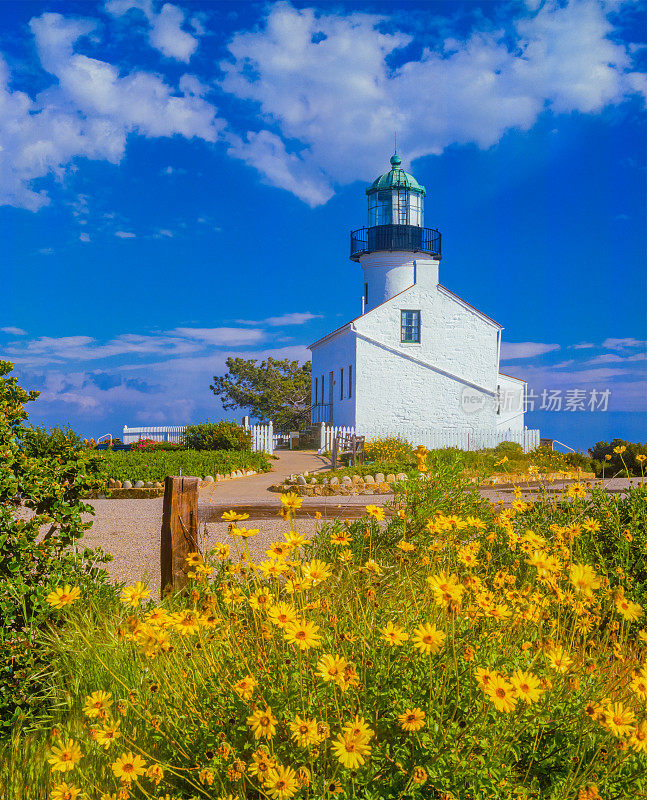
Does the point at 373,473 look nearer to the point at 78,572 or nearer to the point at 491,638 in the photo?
the point at 78,572

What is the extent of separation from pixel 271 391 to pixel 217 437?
55.3ft

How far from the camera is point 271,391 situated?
36.7m

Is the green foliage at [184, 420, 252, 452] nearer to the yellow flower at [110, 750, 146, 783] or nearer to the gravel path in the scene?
the gravel path

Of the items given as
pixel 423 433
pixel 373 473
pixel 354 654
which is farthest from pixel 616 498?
pixel 423 433

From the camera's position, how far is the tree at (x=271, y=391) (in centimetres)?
3675

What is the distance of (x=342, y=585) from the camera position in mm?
4273

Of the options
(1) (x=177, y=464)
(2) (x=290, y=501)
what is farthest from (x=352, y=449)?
(2) (x=290, y=501)

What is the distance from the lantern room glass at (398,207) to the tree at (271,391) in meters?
12.8

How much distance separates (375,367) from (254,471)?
869 cm

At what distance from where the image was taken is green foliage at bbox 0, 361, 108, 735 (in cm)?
373

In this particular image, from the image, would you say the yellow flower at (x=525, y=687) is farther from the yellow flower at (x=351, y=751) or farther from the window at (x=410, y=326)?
the window at (x=410, y=326)

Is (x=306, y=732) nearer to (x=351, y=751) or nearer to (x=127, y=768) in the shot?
(x=351, y=751)

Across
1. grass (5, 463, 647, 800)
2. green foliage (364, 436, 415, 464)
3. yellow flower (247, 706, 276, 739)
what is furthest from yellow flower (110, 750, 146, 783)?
green foliage (364, 436, 415, 464)

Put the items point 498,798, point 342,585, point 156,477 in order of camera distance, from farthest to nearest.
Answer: point 156,477 < point 342,585 < point 498,798
